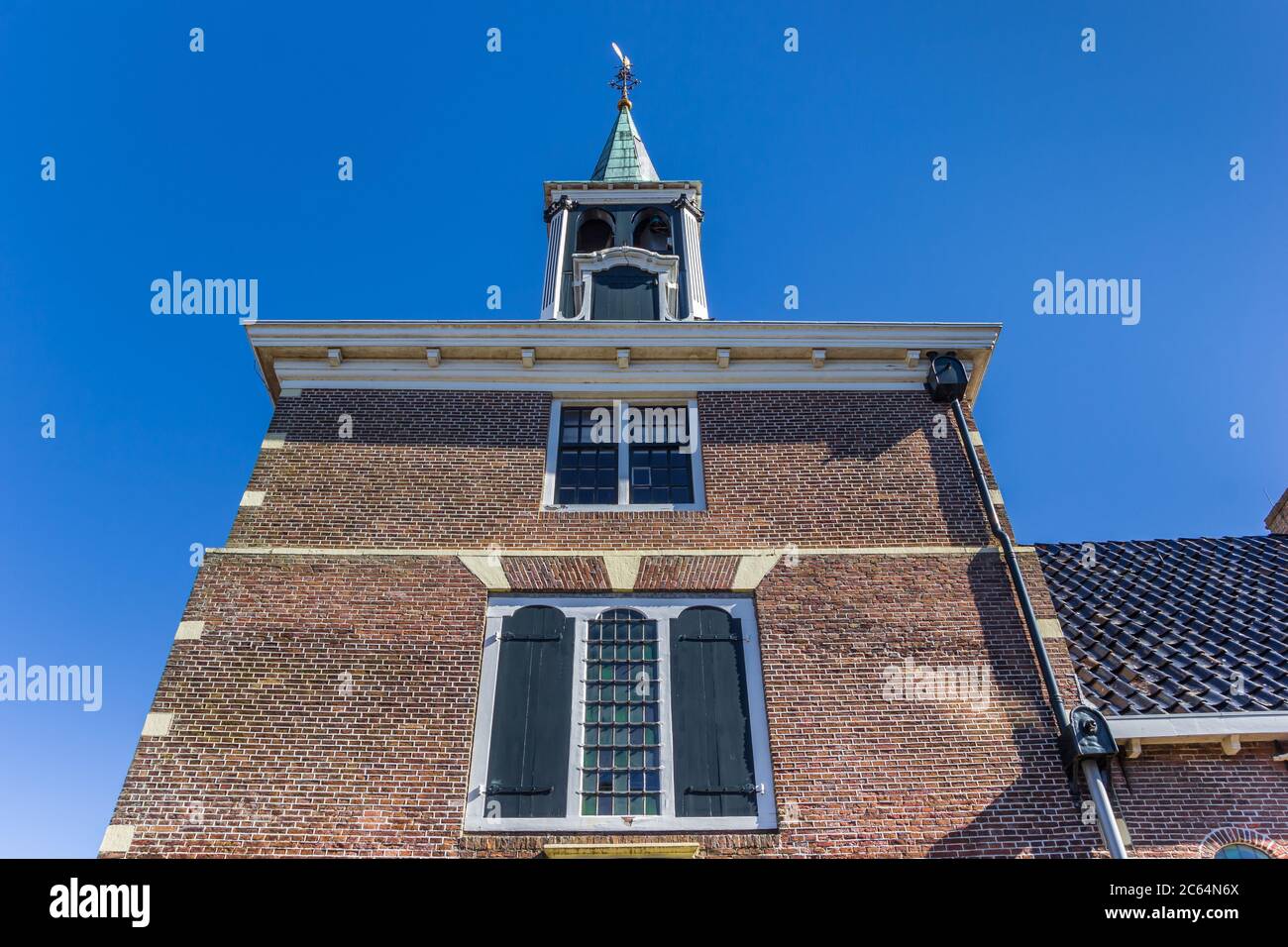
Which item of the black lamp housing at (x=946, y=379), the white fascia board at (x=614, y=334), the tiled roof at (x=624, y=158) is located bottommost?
the black lamp housing at (x=946, y=379)

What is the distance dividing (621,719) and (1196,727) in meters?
5.90

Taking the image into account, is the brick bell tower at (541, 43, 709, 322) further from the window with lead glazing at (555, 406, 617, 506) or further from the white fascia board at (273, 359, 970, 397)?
the window with lead glazing at (555, 406, 617, 506)

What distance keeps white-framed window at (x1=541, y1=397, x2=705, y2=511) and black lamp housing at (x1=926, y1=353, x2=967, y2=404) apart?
3.38m

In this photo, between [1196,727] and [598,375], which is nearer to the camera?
[1196,727]

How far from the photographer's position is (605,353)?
1239 centimetres

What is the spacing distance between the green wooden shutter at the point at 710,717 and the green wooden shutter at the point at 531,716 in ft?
3.91

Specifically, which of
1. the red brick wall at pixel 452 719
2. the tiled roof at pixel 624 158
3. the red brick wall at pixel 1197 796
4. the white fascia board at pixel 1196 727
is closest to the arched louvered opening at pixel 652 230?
the tiled roof at pixel 624 158

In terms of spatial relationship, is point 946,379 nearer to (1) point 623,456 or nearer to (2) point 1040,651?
(2) point 1040,651

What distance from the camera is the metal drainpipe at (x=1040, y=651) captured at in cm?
826

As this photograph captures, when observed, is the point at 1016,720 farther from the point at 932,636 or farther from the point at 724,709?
the point at 724,709

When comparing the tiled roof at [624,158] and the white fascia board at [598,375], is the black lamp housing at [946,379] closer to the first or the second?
the white fascia board at [598,375]

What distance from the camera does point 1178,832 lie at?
834 centimetres

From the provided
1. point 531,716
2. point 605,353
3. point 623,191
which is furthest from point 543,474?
point 623,191
